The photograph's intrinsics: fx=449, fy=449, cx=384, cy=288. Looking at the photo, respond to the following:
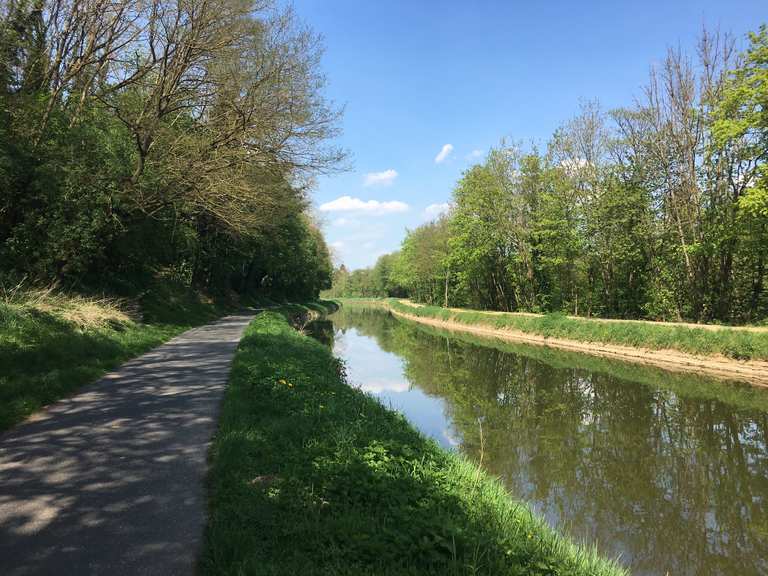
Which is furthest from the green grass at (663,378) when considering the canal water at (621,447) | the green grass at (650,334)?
the green grass at (650,334)

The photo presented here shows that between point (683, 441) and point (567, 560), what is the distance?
8.19 metres

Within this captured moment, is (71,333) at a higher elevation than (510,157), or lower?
lower

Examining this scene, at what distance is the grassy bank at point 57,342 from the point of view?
7.30 metres

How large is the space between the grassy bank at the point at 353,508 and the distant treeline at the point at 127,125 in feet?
35.8

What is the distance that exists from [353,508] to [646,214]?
91.9ft

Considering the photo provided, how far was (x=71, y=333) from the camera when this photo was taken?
1065 centimetres

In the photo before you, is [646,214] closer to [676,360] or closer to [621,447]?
[676,360]

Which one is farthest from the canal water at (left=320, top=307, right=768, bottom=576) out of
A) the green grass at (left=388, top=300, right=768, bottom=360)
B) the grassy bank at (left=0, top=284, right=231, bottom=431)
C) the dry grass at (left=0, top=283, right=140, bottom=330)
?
the dry grass at (left=0, top=283, right=140, bottom=330)

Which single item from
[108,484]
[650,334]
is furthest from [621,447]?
[650,334]

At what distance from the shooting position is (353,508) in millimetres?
4098

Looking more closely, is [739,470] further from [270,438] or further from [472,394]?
[270,438]

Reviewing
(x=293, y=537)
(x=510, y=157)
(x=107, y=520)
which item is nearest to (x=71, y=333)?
(x=107, y=520)

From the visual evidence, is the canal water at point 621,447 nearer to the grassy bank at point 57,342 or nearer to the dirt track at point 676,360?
the dirt track at point 676,360

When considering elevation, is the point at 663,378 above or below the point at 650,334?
below
